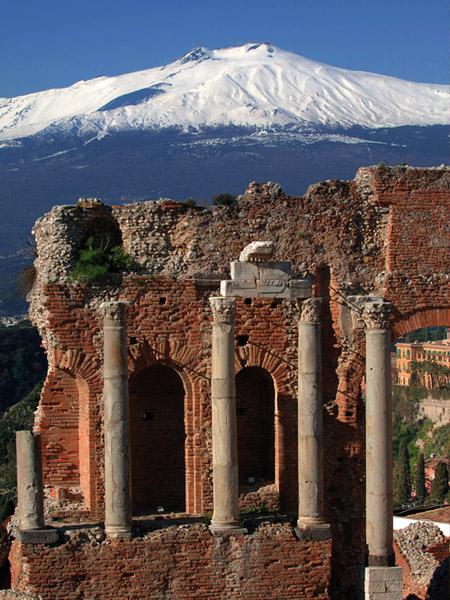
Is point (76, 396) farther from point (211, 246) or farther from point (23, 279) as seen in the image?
point (211, 246)

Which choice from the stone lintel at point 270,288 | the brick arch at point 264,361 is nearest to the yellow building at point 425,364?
the brick arch at point 264,361

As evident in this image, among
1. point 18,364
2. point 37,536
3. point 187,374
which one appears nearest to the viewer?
point 37,536

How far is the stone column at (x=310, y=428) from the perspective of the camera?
19.8 metres

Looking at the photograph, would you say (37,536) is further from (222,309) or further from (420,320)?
(420,320)

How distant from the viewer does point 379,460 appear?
19359mm

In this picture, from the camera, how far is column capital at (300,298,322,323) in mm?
20094

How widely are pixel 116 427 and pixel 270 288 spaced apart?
4.02 metres

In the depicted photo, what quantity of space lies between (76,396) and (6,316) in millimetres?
104222

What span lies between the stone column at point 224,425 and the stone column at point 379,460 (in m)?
2.46

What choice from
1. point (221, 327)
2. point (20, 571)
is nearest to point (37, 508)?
point (20, 571)

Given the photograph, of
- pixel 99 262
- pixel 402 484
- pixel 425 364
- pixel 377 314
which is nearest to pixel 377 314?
pixel 377 314

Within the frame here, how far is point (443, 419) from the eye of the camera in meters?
108

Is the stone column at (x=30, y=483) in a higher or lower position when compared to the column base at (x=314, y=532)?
higher

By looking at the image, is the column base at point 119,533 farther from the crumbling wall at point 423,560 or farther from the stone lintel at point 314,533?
the crumbling wall at point 423,560
